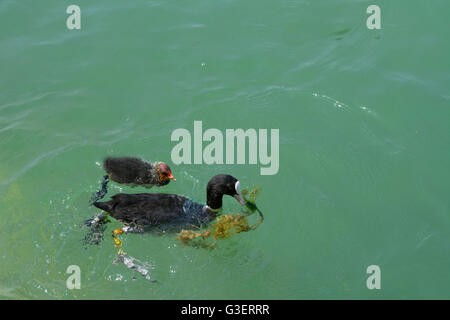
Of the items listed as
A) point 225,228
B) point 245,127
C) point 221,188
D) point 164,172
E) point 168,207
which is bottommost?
point 225,228

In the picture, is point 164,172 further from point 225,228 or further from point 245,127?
point 245,127

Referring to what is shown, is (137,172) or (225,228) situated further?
(137,172)

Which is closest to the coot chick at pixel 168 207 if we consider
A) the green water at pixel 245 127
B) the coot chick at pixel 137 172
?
the green water at pixel 245 127

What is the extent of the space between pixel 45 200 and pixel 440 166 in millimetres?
→ 6274

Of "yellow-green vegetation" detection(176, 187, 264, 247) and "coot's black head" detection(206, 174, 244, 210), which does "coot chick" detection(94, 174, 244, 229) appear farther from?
"yellow-green vegetation" detection(176, 187, 264, 247)

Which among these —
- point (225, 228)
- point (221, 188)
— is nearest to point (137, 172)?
point (221, 188)

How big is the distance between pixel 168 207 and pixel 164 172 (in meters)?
0.74

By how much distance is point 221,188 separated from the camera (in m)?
7.30

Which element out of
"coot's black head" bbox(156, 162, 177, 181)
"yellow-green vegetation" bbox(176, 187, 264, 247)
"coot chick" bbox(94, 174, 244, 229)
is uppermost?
"coot's black head" bbox(156, 162, 177, 181)

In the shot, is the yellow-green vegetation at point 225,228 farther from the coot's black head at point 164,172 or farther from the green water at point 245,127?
the coot's black head at point 164,172

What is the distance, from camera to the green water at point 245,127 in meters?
7.05

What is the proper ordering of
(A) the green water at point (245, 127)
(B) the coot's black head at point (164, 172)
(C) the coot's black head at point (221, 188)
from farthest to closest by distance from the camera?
(B) the coot's black head at point (164, 172) < (C) the coot's black head at point (221, 188) < (A) the green water at point (245, 127)

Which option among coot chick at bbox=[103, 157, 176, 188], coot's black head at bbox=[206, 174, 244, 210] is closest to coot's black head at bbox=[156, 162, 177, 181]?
coot chick at bbox=[103, 157, 176, 188]

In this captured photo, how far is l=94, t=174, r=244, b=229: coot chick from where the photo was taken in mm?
7133
